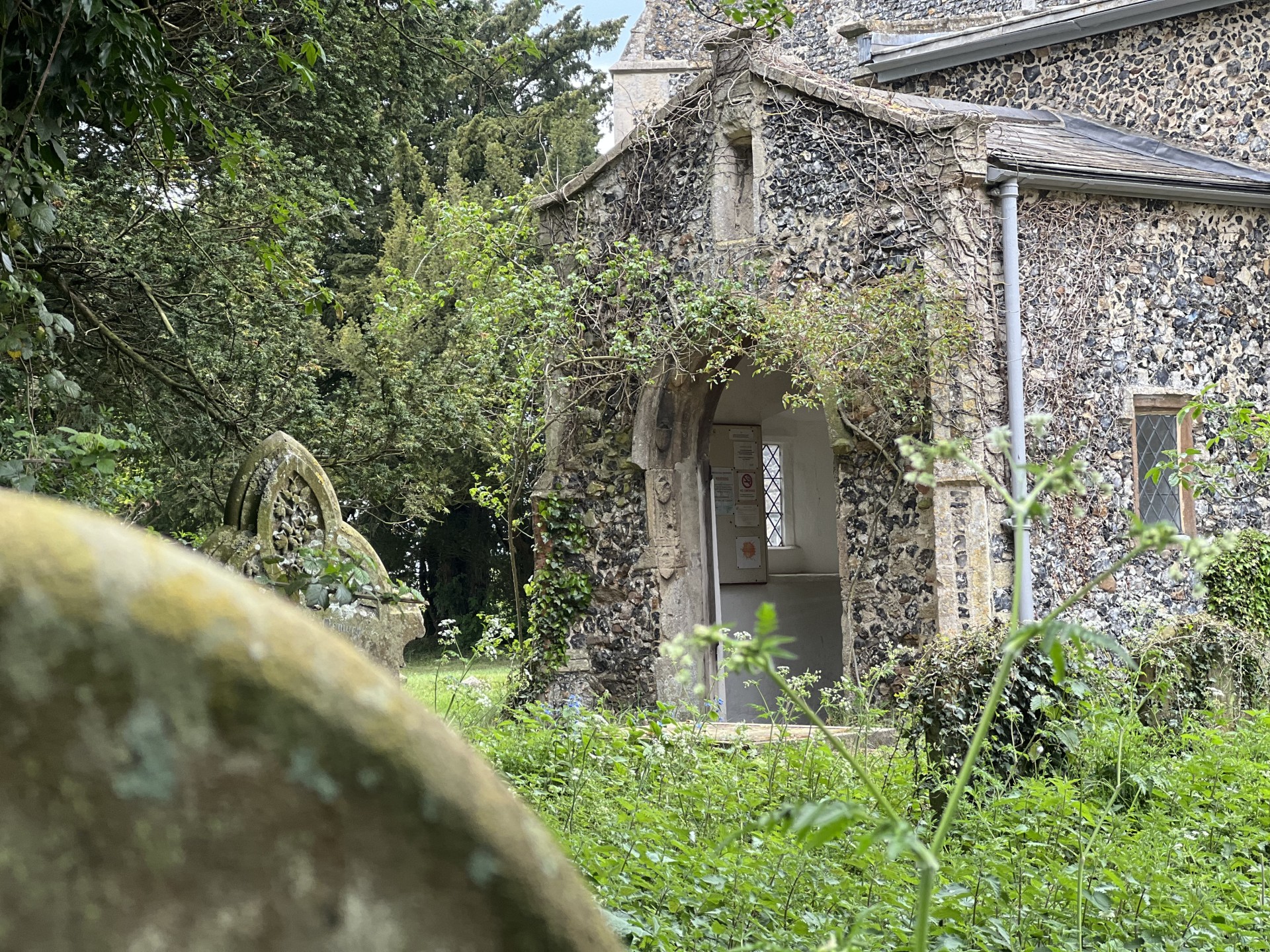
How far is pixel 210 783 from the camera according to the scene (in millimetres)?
724

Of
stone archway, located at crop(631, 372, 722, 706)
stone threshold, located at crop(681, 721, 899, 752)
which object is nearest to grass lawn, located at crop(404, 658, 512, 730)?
stone threshold, located at crop(681, 721, 899, 752)

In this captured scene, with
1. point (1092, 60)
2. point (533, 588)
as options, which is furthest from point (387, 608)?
point (1092, 60)

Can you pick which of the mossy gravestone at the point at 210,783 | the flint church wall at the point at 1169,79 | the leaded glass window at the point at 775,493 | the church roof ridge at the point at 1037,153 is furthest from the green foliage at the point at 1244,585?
the mossy gravestone at the point at 210,783

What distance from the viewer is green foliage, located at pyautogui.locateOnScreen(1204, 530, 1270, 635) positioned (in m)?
8.57

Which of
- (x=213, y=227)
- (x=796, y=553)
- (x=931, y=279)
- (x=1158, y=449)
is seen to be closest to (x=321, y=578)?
(x=931, y=279)

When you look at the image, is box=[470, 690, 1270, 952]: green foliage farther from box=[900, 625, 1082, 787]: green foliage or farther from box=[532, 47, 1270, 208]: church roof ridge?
box=[532, 47, 1270, 208]: church roof ridge

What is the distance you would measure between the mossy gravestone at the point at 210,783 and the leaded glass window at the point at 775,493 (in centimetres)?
→ 1363

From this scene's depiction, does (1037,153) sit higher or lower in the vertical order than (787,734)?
higher

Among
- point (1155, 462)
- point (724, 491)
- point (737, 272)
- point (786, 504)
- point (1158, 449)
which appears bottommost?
point (786, 504)

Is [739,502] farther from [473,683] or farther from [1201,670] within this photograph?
[1201,670]

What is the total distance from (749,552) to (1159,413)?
4549mm

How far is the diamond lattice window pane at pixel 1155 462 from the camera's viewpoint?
9602 millimetres

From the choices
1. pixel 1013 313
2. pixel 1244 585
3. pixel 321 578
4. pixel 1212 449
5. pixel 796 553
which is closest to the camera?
pixel 321 578

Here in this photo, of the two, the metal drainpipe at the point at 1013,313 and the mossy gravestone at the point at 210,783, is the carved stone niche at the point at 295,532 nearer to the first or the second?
the mossy gravestone at the point at 210,783
